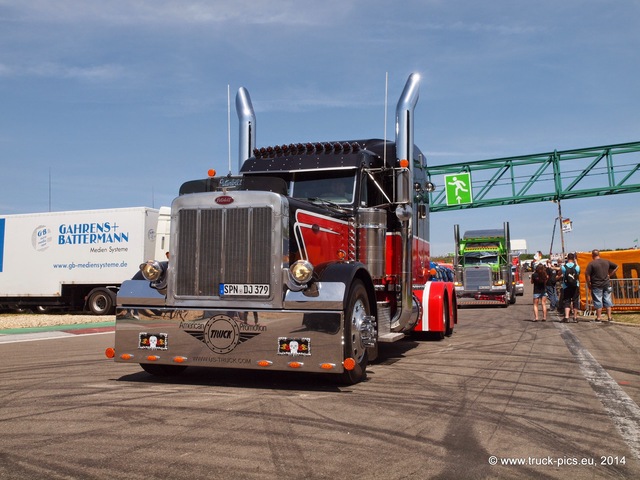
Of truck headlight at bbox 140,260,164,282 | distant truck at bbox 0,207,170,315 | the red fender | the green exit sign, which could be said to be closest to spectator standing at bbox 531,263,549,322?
the red fender

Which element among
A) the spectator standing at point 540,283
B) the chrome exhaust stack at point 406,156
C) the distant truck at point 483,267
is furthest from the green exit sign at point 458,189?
the chrome exhaust stack at point 406,156

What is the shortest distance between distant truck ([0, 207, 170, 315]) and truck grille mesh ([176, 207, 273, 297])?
14.1 m

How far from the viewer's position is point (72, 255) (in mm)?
21875

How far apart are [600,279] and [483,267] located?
1293 cm

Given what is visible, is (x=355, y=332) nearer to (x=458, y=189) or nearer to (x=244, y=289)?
(x=244, y=289)

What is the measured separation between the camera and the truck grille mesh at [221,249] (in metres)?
6.64

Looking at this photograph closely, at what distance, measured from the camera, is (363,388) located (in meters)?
6.76

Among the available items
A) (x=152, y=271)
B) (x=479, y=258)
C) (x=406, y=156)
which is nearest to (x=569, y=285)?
(x=406, y=156)

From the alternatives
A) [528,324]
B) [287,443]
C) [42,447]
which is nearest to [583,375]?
[287,443]

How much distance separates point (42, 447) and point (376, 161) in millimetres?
6097

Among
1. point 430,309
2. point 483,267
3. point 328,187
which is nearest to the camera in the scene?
point 328,187

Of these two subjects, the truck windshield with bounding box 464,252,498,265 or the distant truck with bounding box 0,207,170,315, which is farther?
the truck windshield with bounding box 464,252,498,265

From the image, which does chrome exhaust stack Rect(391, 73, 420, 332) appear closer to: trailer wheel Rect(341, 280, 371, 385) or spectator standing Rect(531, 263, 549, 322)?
trailer wheel Rect(341, 280, 371, 385)

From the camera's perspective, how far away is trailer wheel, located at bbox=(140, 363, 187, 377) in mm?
7457
